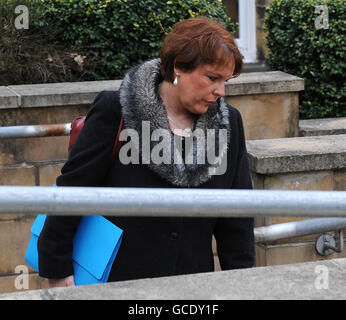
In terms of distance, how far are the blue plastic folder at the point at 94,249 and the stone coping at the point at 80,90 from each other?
84.0 inches

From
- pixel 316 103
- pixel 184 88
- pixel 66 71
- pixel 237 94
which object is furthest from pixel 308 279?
pixel 316 103

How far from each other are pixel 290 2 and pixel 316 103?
92 cm

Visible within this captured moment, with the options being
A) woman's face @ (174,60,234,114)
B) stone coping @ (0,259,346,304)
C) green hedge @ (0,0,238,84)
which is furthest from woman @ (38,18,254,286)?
green hedge @ (0,0,238,84)

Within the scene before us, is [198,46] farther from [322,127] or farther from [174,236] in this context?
[322,127]

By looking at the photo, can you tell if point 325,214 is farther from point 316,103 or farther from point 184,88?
point 316,103

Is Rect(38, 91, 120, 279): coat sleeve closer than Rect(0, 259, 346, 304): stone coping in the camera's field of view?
No

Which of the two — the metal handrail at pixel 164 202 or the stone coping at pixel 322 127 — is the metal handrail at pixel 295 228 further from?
the stone coping at pixel 322 127

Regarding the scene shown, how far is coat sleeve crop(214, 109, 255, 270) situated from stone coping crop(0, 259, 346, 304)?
2.17ft

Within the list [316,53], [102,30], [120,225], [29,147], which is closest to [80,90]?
[29,147]

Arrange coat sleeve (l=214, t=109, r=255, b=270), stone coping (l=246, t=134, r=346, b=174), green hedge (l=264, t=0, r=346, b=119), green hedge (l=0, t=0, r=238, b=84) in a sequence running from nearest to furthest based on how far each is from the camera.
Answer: coat sleeve (l=214, t=109, r=255, b=270)
stone coping (l=246, t=134, r=346, b=174)
green hedge (l=0, t=0, r=238, b=84)
green hedge (l=264, t=0, r=346, b=119)

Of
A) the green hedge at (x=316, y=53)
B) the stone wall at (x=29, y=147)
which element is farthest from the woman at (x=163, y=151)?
the green hedge at (x=316, y=53)

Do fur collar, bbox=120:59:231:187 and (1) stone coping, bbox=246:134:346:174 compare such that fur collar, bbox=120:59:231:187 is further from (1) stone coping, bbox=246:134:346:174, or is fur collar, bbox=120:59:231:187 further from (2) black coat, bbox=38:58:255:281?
(1) stone coping, bbox=246:134:346:174

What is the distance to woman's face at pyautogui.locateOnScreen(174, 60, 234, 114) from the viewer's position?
264 centimetres
